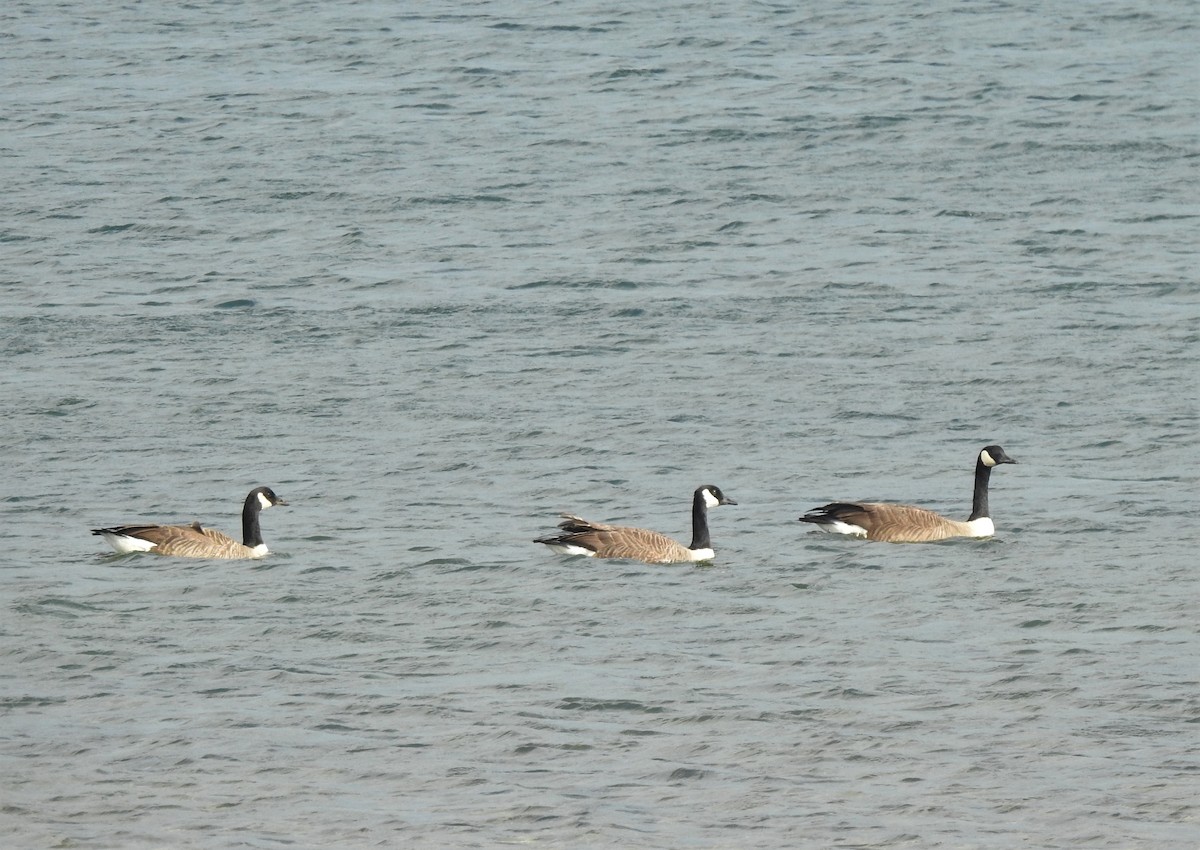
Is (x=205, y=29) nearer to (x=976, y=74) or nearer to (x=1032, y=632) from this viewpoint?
(x=976, y=74)

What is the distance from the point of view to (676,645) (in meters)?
17.6

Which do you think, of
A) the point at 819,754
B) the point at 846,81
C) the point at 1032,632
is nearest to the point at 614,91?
the point at 846,81

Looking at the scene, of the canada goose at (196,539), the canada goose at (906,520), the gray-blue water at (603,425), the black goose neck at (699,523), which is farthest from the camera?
the canada goose at (906,520)

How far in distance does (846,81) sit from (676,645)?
31.1 metres

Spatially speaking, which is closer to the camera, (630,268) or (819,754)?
(819,754)

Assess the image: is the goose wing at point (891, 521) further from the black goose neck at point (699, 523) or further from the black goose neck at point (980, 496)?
the black goose neck at point (699, 523)

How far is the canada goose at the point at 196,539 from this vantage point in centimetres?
2038

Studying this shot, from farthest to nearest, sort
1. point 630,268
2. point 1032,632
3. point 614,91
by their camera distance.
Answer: point 614,91 → point 630,268 → point 1032,632

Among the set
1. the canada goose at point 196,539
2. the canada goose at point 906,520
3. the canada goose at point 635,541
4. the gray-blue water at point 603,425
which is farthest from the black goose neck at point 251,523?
the canada goose at point 906,520

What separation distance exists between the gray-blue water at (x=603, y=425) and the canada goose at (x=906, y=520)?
346mm

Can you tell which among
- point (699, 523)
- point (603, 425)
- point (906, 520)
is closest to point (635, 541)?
point (699, 523)

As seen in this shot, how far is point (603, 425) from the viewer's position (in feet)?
84.6

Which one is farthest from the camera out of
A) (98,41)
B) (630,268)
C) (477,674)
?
(98,41)

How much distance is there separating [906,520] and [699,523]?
217 centimetres
